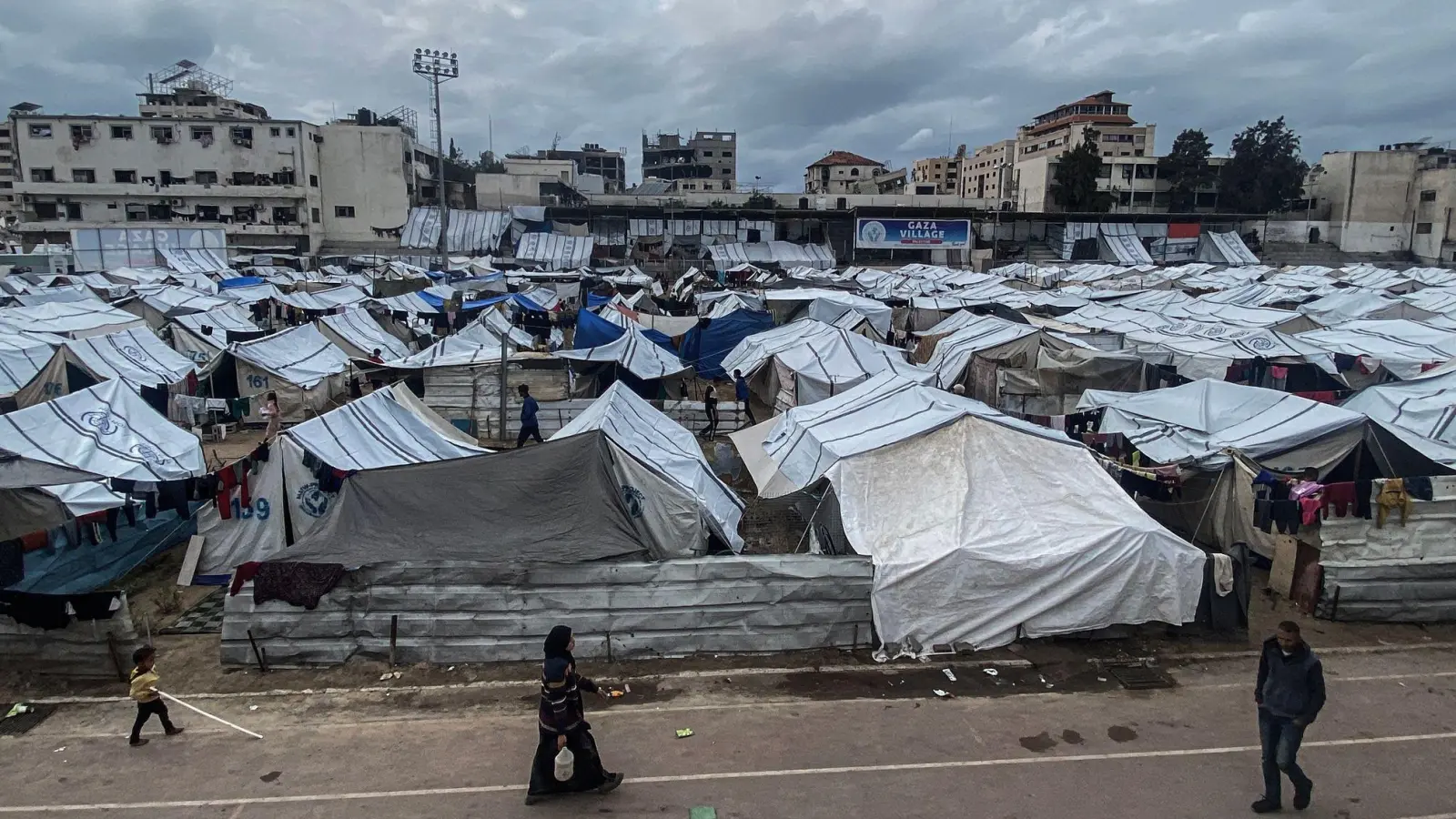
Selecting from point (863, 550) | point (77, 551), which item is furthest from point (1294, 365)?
Result: point (77, 551)

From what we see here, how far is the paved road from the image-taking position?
5.97 m

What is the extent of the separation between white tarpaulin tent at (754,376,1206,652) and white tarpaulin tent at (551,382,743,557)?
4.46 ft

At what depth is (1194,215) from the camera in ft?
196

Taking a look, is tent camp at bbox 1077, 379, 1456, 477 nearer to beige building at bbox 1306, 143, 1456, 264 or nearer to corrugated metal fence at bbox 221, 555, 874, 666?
corrugated metal fence at bbox 221, 555, 874, 666

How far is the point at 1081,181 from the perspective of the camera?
5984 centimetres

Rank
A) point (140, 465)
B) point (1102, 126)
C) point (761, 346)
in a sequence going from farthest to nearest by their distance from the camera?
point (1102, 126) < point (761, 346) < point (140, 465)

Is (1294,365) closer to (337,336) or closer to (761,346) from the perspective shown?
(761,346)

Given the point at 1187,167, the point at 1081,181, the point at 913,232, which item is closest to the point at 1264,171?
the point at 1187,167

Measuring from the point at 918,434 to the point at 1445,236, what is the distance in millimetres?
67191

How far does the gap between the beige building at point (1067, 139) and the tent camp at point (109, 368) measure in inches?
2327

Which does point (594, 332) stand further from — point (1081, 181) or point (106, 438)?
point (1081, 181)

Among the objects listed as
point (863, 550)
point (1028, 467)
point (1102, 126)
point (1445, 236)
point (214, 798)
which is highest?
point (1102, 126)

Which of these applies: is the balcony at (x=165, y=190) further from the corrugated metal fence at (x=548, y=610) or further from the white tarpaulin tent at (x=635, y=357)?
the corrugated metal fence at (x=548, y=610)

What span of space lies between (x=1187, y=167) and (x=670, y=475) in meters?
66.4
